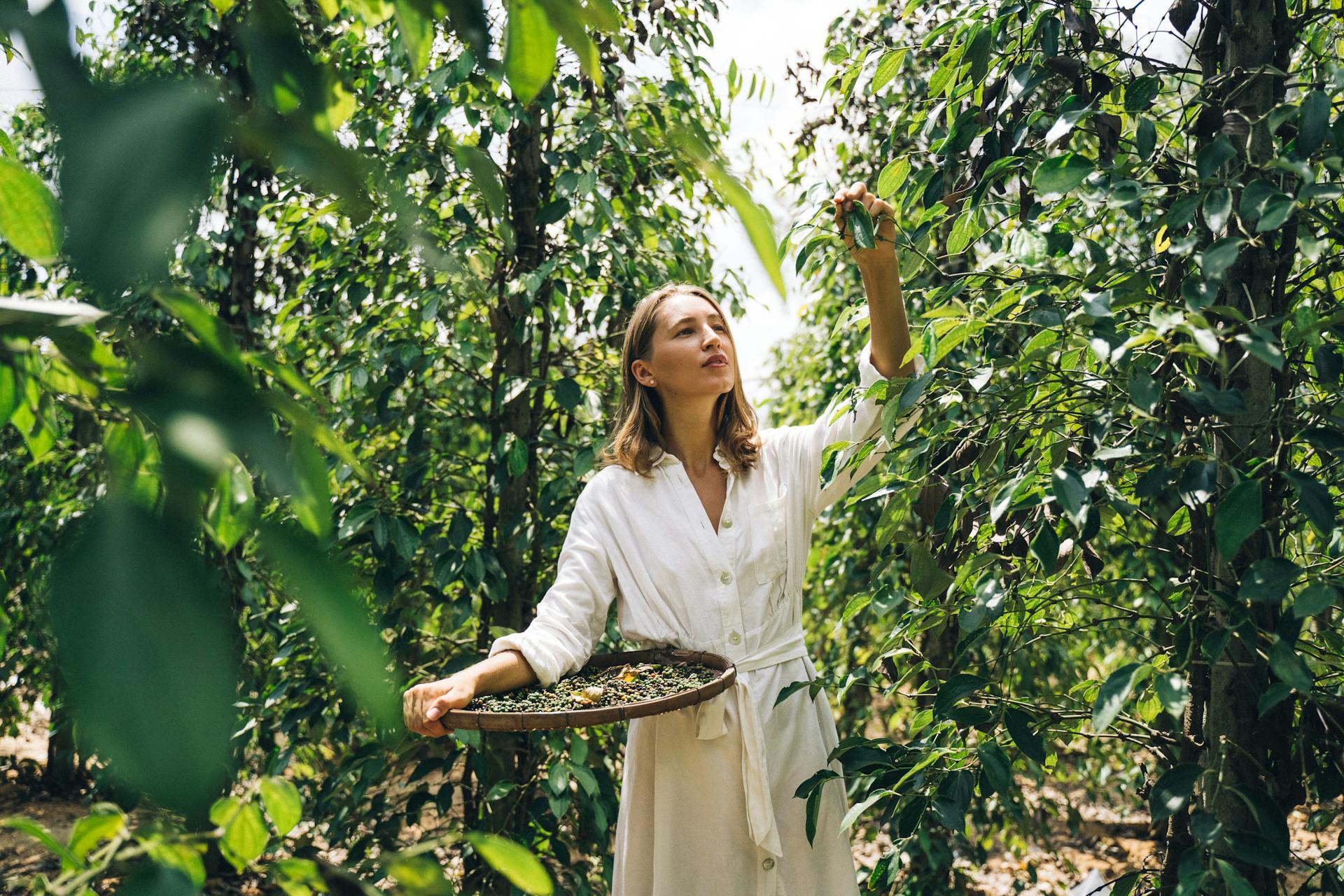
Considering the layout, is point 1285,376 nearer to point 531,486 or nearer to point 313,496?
point 313,496

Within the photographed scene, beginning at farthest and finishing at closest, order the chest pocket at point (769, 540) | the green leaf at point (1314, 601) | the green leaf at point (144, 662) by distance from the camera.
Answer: the chest pocket at point (769, 540) < the green leaf at point (1314, 601) < the green leaf at point (144, 662)

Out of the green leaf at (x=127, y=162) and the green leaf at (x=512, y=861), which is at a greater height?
the green leaf at (x=127, y=162)

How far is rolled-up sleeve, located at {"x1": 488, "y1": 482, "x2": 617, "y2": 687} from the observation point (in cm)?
143

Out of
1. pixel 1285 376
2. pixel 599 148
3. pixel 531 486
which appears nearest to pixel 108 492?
pixel 1285 376

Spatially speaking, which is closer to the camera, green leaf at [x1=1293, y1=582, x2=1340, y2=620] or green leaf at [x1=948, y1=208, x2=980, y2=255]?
green leaf at [x1=1293, y1=582, x2=1340, y2=620]

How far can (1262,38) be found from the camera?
1106 millimetres

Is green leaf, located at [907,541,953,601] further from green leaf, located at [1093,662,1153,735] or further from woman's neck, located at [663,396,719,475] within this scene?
woman's neck, located at [663,396,719,475]

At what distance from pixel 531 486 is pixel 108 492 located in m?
2.13

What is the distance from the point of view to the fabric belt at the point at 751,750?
57.4 inches

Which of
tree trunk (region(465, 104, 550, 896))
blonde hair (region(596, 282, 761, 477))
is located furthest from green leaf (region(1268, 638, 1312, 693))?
tree trunk (region(465, 104, 550, 896))

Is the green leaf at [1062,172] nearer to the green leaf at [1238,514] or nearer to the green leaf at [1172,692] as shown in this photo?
the green leaf at [1238,514]

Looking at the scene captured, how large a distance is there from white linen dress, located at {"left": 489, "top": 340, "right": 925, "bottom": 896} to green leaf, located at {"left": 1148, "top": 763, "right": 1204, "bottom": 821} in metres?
0.57

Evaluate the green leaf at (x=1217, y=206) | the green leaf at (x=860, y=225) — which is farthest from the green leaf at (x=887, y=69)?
the green leaf at (x=1217, y=206)

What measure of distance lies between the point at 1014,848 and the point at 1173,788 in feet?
7.44
